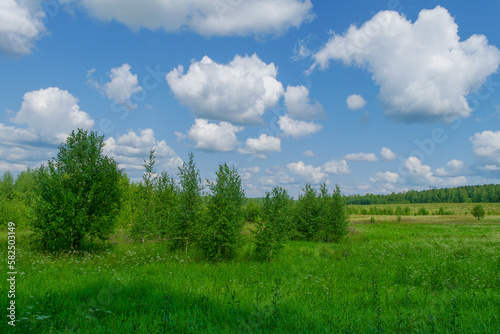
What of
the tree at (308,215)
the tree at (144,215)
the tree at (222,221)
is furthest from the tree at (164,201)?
the tree at (308,215)

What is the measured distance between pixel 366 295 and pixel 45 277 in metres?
11.1

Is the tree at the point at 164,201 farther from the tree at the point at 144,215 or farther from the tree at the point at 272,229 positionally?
the tree at the point at 272,229

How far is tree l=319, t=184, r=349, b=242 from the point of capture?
2766cm

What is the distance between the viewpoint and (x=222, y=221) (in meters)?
13.8

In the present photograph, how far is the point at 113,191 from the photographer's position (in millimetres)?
16047

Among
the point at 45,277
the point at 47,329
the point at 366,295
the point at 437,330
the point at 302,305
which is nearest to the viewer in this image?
the point at 47,329

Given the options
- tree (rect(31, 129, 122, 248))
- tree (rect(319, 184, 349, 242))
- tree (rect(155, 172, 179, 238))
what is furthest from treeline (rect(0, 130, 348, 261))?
tree (rect(319, 184, 349, 242))

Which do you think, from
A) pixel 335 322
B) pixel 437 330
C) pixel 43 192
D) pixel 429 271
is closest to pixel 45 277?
pixel 43 192

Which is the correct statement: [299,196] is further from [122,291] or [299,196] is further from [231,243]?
[122,291]

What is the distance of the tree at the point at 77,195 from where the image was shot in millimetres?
14258

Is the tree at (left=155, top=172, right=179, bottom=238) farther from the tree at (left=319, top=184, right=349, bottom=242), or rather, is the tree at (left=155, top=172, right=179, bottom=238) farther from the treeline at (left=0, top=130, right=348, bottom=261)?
the tree at (left=319, top=184, right=349, bottom=242)

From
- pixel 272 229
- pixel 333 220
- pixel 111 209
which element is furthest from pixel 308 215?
pixel 111 209

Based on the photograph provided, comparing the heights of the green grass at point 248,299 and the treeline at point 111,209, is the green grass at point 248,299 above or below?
below

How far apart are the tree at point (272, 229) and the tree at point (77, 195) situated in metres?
9.29
